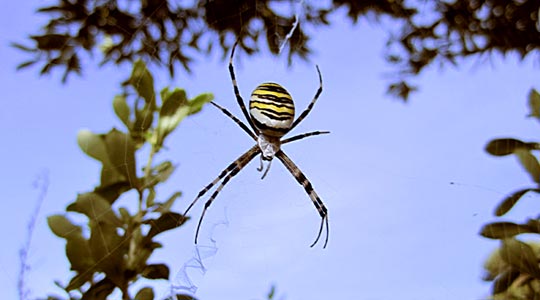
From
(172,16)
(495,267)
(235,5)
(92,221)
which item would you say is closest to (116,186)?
(92,221)

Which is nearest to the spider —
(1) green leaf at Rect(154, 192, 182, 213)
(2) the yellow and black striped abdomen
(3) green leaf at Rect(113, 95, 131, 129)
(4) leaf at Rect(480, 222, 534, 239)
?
(2) the yellow and black striped abdomen

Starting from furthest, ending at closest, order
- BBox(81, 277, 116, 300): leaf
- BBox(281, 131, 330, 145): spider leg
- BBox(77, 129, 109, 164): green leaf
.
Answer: BBox(281, 131, 330, 145): spider leg
BBox(77, 129, 109, 164): green leaf
BBox(81, 277, 116, 300): leaf

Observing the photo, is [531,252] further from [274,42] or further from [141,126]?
[274,42]

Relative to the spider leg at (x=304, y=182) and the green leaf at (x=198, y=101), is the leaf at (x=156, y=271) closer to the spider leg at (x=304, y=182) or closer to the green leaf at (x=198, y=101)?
the green leaf at (x=198, y=101)

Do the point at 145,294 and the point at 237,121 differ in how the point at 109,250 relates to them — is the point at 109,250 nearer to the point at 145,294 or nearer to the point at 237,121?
the point at 145,294

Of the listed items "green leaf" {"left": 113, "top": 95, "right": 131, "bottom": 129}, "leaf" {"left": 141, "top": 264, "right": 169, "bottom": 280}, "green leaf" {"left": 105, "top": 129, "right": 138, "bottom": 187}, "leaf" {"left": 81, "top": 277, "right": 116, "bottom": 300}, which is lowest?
"leaf" {"left": 81, "top": 277, "right": 116, "bottom": 300}

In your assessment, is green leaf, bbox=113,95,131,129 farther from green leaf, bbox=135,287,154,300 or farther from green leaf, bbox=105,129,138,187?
green leaf, bbox=135,287,154,300

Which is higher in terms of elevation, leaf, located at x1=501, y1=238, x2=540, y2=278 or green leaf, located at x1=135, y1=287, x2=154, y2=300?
leaf, located at x1=501, y1=238, x2=540, y2=278

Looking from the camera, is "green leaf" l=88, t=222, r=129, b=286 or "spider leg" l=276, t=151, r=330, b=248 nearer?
"green leaf" l=88, t=222, r=129, b=286

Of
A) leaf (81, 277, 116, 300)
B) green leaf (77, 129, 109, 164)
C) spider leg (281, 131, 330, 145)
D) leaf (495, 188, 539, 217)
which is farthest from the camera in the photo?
spider leg (281, 131, 330, 145)
